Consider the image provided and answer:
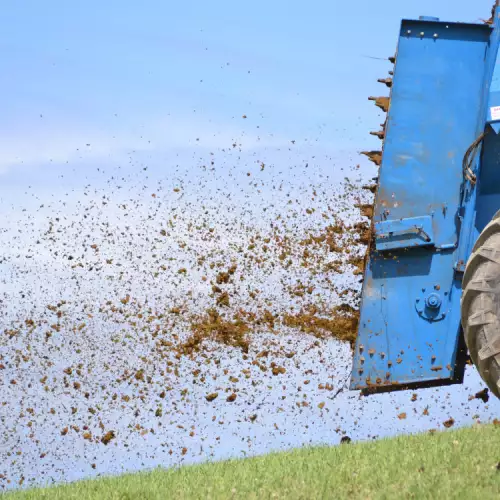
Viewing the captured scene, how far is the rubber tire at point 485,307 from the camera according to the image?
4.49 metres

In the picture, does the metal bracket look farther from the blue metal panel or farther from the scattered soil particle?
the scattered soil particle

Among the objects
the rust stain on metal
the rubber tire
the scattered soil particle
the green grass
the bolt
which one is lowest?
the scattered soil particle

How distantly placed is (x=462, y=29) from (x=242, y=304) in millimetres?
2659

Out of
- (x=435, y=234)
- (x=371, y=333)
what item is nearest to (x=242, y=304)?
(x=371, y=333)

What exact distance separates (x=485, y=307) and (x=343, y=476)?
1203mm

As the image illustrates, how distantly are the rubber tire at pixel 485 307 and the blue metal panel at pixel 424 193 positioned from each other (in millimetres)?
946

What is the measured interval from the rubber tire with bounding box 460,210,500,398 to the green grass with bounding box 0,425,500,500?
513 mm

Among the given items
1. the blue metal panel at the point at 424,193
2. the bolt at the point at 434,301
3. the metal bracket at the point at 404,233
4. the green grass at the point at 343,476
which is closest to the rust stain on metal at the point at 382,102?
the blue metal panel at the point at 424,193

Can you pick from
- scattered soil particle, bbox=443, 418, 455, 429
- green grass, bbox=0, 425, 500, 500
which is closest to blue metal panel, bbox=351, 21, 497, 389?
green grass, bbox=0, 425, 500, 500

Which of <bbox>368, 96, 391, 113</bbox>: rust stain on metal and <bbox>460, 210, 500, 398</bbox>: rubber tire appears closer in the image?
<bbox>460, 210, 500, 398</bbox>: rubber tire

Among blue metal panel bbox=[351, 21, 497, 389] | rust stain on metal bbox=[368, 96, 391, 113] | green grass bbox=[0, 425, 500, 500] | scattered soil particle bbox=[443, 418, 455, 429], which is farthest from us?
scattered soil particle bbox=[443, 418, 455, 429]

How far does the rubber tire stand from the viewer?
4492mm

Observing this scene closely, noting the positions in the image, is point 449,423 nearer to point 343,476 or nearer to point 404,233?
point 404,233

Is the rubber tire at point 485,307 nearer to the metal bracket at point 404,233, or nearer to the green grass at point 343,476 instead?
the green grass at point 343,476
